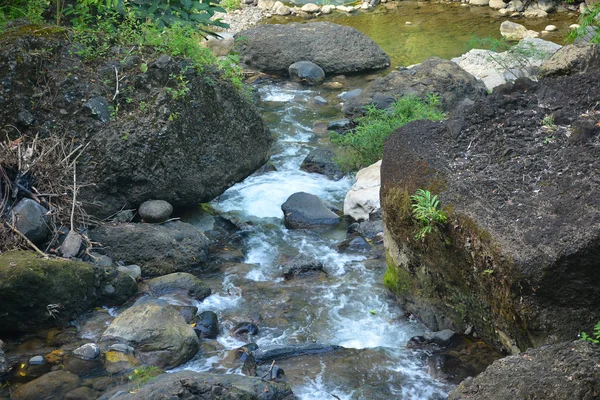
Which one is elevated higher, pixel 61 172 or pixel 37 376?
pixel 61 172

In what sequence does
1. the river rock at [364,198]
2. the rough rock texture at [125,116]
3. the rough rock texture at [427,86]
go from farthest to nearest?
the rough rock texture at [427,86]
the river rock at [364,198]
the rough rock texture at [125,116]

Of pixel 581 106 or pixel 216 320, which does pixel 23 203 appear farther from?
pixel 581 106

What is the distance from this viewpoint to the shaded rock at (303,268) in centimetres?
716

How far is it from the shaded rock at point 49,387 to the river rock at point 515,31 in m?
12.8

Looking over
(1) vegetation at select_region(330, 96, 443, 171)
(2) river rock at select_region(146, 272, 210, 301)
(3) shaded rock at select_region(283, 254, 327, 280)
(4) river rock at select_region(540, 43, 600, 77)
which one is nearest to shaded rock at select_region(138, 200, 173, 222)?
(2) river rock at select_region(146, 272, 210, 301)

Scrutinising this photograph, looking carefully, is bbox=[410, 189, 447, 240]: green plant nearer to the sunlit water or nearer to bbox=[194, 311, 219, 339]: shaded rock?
the sunlit water

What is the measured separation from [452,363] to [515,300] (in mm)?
950

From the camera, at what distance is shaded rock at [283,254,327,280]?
23.5 ft

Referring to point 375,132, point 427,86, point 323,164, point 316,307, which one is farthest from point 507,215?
point 427,86

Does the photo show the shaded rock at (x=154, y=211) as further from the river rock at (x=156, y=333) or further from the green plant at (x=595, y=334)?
the green plant at (x=595, y=334)

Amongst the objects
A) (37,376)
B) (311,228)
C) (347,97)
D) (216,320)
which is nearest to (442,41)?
(347,97)

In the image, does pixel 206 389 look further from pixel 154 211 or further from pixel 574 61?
pixel 574 61

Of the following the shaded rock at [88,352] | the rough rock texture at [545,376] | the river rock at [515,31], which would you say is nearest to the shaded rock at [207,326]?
the shaded rock at [88,352]

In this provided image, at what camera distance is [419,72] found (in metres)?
11.9
